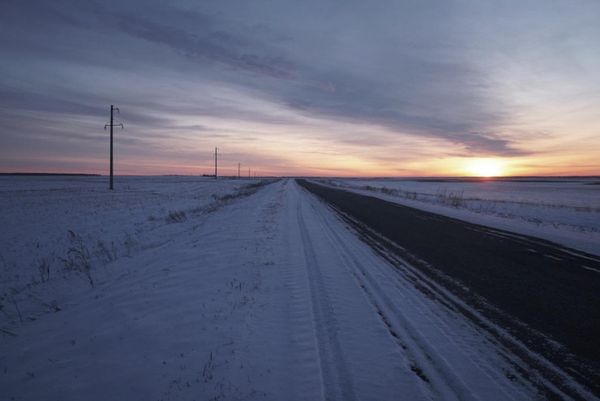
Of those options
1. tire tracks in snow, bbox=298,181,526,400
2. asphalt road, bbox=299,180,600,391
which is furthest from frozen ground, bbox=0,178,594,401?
asphalt road, bbox=299,180,600,391

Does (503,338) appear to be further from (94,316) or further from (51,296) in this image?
(51,296)

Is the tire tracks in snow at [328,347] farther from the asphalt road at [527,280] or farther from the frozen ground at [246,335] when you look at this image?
the asphalt road at [527,280]

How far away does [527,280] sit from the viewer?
722cm

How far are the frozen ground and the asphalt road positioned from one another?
0.69m

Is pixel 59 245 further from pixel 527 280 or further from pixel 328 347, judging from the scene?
pixel 527 280

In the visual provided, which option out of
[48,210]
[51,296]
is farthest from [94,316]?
[48,210]

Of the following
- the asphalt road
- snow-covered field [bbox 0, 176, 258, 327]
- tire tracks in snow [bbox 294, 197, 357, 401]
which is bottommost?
snow-covered field [bbox 0, 176, 258, 327]

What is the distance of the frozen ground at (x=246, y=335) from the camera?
356 centimetres

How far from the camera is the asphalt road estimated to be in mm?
4508

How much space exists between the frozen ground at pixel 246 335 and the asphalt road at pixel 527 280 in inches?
27.1

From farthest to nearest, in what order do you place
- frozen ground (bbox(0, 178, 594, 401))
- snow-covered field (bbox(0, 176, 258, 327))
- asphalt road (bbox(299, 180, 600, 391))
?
snow-covered field (bbox(0, 176, 258, 327)), asphalt road (bbox(299, 180, 600, 391)), frozen ground (bbox(0, 178, 594, 401))

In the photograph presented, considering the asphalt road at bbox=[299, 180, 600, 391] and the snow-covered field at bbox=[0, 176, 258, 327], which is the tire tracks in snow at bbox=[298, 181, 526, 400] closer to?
the asphalt road at bbox=[299, 180, 600, 391]

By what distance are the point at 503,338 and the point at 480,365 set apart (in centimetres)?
95

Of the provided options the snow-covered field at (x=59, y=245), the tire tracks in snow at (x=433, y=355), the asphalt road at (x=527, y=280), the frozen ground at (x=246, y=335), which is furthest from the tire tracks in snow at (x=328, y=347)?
the snow-covered field at (x=59, y=245)
